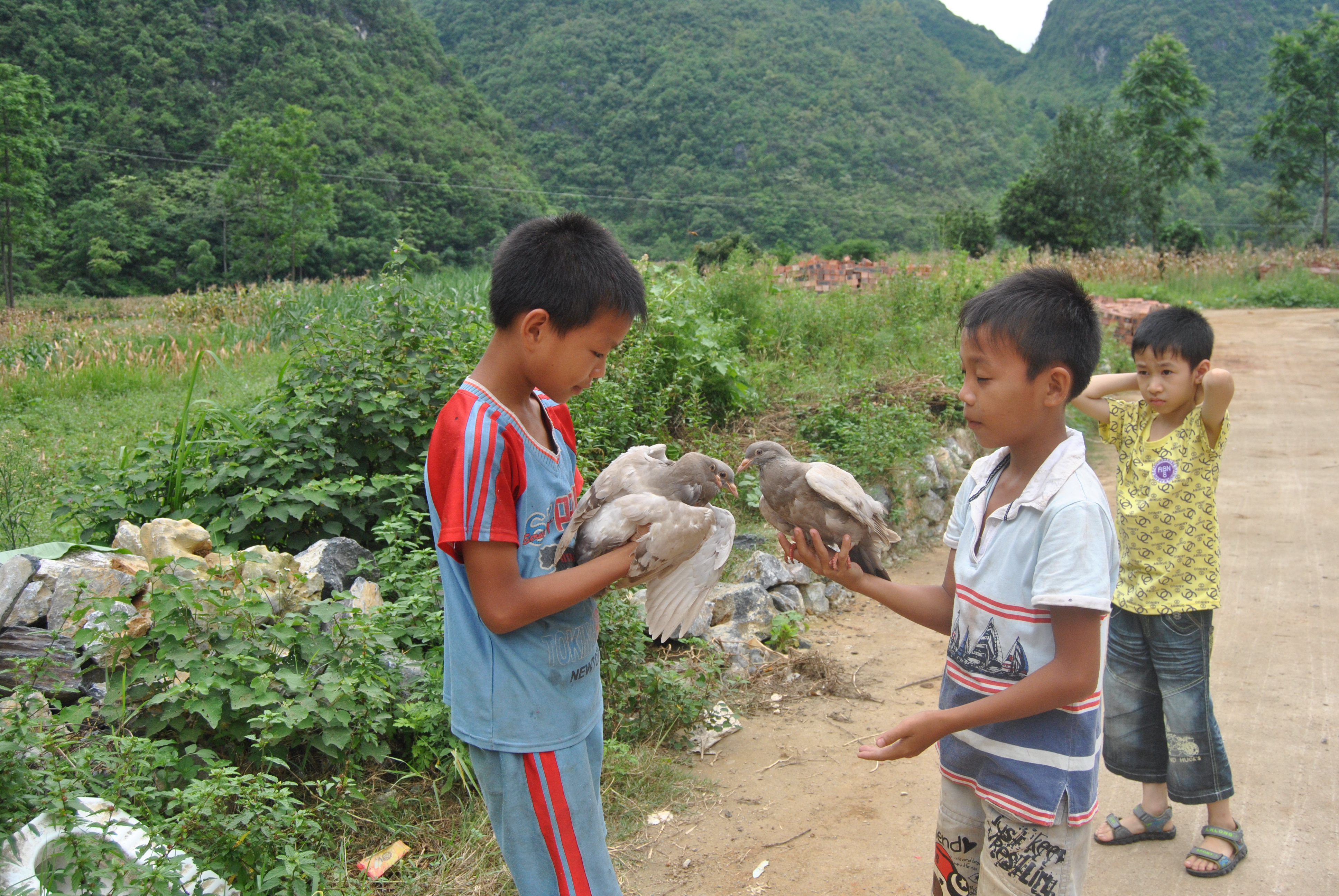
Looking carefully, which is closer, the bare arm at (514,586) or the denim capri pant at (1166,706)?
the bare arm at (514,586)

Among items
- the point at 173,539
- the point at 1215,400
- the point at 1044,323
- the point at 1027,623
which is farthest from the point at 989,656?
the point at 173,539

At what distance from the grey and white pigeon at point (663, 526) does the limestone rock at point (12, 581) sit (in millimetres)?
2620

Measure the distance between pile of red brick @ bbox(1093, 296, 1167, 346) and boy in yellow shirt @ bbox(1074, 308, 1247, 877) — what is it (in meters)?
10.1

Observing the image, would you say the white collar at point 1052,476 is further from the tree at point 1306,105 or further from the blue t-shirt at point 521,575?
the tree at point 1306,105

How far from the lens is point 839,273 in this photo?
14.0 metres

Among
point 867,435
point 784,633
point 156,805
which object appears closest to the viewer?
point 156,805

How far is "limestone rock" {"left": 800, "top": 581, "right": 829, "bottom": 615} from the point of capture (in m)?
5.36

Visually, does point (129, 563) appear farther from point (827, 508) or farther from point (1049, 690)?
point (1049, 690)

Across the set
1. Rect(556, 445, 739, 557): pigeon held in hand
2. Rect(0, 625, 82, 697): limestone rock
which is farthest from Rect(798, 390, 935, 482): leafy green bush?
Rect(0, 625, 82, 697): limestone rock

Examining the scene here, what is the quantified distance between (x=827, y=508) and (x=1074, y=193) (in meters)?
34.6

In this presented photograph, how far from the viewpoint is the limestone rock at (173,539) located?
344cm

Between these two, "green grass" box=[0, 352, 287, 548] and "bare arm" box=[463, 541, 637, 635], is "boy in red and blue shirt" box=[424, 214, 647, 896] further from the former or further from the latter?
"green grass" box=[0, 352, 287, 548]

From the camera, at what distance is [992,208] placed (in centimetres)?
3878

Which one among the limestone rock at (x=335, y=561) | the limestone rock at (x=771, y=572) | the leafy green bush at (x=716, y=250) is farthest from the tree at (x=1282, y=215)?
the limestone rock at (x=335, y=561)
